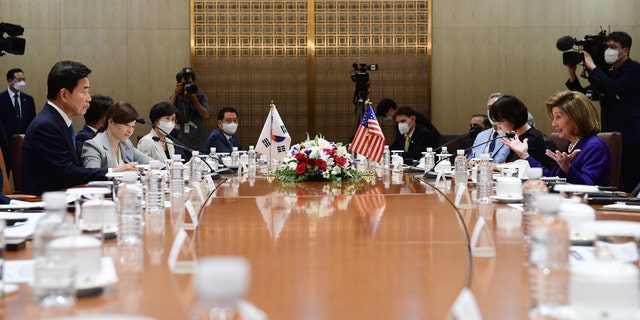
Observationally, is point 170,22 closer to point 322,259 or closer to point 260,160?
point 260,160

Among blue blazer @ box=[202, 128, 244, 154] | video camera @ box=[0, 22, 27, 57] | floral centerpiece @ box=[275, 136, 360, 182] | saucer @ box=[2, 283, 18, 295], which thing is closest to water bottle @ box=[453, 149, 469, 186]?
floral centerpiece @ box=[275, 136, 360, 182]

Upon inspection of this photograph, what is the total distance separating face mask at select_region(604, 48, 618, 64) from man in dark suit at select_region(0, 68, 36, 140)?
5473 mm

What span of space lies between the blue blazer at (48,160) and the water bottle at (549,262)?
2831 mm

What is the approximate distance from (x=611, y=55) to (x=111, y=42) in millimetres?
5327

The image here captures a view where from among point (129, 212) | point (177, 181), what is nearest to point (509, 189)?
point (177, 181)

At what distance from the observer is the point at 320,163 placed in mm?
4172

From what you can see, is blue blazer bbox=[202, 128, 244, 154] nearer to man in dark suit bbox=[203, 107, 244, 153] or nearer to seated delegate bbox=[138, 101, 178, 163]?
man in dark suit bbox=[203, 107, 244, 153]

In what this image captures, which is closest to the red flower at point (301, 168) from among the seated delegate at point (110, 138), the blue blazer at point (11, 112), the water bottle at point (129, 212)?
the seated delegate at point (110, 138)

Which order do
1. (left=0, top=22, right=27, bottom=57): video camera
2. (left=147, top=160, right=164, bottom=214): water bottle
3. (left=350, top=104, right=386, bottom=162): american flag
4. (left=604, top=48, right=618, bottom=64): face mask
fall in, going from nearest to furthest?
1. (left=147, top=160, right=164, bottom=214): water bottle
2. (left=350, top=104, right=386, bottom=162): american flag
3. (left=604, top=48, right=618, bottom=64): face mask
4. (left=0, top=22, right=27, bottom=57): video camera

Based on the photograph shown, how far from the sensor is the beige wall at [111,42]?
8.77 meters

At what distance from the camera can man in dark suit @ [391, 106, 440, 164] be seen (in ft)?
24.4

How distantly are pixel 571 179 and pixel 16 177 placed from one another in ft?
10.7

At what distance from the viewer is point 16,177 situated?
16.0 feet

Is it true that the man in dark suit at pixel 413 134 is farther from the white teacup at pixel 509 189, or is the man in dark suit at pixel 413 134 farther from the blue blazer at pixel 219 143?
the white teacup at pixel 509 189
